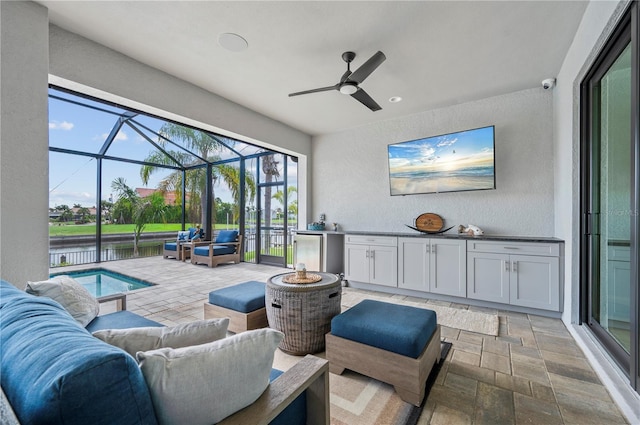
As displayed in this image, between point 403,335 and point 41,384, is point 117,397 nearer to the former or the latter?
point 41,384

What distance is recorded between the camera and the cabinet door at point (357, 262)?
14.4 feet

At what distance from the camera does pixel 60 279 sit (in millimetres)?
1811

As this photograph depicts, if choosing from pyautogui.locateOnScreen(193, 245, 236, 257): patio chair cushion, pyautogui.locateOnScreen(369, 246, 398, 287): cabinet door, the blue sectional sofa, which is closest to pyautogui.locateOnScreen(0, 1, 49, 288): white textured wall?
the blue sectional sofa

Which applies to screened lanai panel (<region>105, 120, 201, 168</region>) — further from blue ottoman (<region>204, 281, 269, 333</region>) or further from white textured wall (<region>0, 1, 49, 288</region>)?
blue ottoman (<region>204, 281, 269, 333</region>)

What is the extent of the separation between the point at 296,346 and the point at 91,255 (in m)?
7.23

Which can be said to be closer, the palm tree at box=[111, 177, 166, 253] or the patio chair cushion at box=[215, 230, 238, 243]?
the patio chair cushion at box=[215, 230, 238, 243]

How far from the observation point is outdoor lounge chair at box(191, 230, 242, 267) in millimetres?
6418

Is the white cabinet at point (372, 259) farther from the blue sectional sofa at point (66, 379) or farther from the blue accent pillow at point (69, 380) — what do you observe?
the blue accent pillow at point (69, 380)

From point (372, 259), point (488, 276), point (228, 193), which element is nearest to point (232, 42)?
point (372, 259)

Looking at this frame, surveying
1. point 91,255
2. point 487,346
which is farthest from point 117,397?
point 91,255

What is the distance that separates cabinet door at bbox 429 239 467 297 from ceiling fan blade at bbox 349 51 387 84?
7.77 ft

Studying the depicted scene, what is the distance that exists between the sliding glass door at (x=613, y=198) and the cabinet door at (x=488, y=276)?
31.2 inches

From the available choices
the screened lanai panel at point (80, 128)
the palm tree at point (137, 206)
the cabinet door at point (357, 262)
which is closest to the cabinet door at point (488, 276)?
the cabinet door at point (357, 262)

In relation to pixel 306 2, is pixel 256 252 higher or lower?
lower
